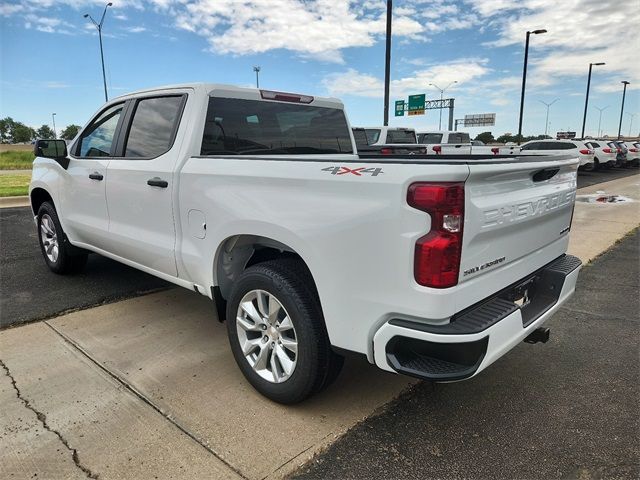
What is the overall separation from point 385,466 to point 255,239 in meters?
1.46

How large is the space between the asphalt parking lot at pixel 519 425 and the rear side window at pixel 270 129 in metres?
2.10

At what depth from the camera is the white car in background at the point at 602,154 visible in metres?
25.5

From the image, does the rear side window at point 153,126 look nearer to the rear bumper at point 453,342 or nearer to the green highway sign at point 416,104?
the rear bumper at point 453,342

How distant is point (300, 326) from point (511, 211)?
1.24 m

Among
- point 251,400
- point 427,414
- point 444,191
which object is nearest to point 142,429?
point 251,400

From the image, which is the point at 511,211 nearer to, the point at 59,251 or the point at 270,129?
the point at 270,129

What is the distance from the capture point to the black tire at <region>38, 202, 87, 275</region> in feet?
16.8

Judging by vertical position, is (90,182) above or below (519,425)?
above

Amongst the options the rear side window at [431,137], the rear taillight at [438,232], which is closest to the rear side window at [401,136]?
the rear side window at [431,137]

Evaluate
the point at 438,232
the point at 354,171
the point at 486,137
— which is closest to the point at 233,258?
the point at 354,171

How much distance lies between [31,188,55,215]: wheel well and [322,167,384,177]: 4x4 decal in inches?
162

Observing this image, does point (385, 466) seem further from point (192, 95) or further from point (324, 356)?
point (192, 95)

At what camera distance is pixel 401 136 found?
1504 cm

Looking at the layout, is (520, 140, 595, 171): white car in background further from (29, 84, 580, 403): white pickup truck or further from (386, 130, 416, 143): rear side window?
(29, 84, 580, 403): white pickup truck
